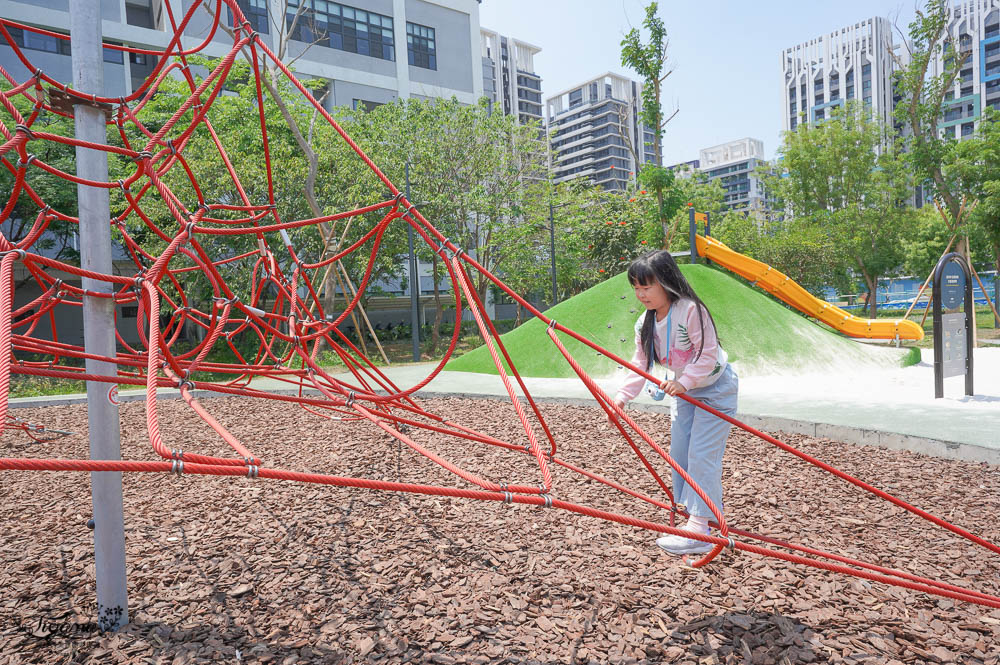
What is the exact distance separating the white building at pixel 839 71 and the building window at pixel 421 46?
75543mm

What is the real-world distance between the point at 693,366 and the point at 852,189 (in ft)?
92.3

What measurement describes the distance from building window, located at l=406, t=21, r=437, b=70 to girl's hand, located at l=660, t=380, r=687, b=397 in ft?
93.5

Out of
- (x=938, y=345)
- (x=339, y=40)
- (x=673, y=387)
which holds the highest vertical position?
(x=339, y=40)

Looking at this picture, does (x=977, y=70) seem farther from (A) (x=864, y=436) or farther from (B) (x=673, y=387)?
(B) (x=673, y=387)

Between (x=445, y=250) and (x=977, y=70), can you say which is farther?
(x=977, y=70)

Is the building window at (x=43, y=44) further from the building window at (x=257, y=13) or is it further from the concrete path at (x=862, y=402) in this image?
the concrete path at (x=862, y=402)

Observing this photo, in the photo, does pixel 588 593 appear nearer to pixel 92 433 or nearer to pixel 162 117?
pixel 92 433

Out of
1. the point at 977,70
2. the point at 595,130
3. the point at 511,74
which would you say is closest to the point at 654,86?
the point at 977,70

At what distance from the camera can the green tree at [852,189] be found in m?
24.4

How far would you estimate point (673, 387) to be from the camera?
241 centimetres

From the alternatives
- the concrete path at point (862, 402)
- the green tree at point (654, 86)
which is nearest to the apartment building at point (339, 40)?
the green tree at point (654, 86)

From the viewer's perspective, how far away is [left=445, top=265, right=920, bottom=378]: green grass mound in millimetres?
9281

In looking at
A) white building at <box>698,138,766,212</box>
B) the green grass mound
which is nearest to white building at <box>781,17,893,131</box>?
white building at <box>698,138,766,212</box>

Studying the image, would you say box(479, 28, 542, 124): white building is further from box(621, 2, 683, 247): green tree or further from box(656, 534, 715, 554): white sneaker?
box(656, 534, 715, 554): white sneaker
